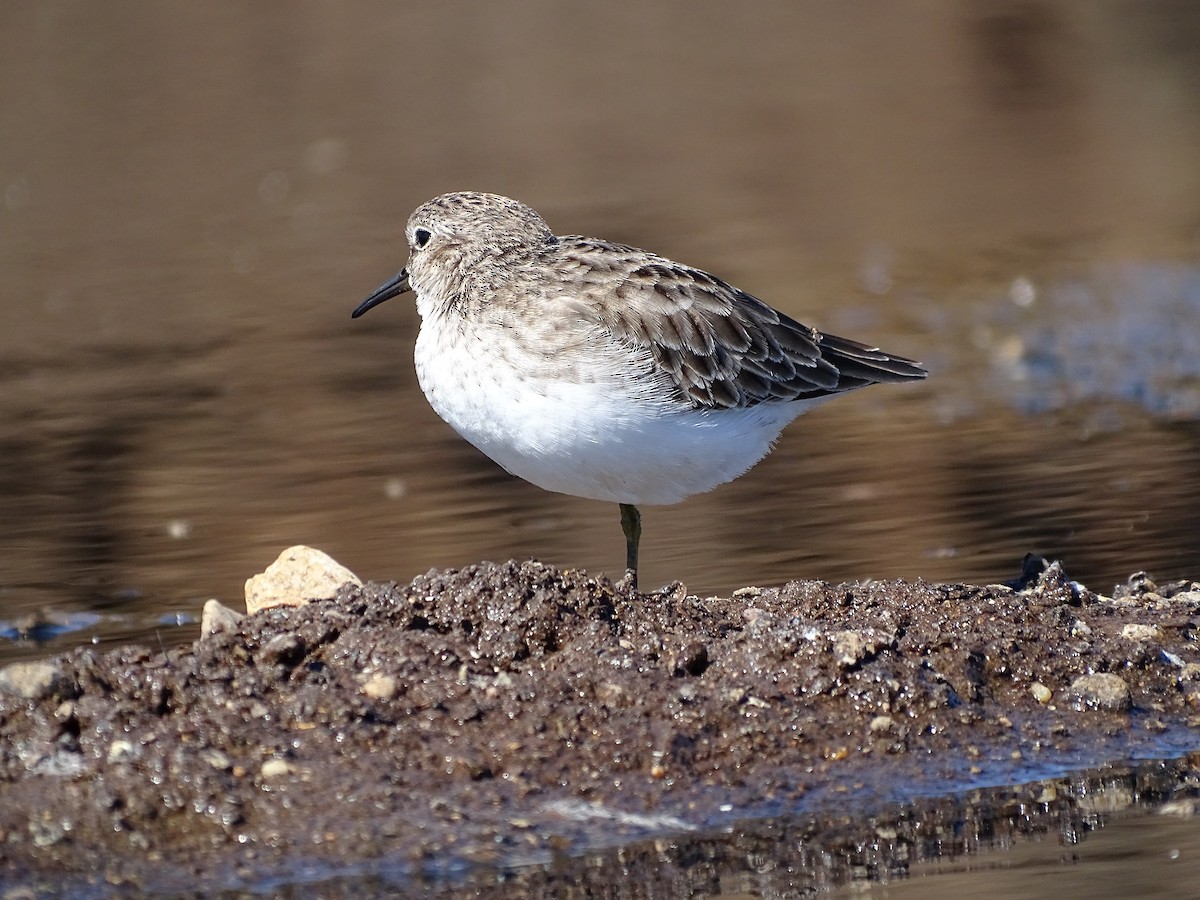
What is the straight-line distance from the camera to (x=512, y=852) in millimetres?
4953

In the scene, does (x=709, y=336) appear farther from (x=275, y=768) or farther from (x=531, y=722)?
(x=275, y=768)

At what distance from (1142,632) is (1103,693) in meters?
0.45

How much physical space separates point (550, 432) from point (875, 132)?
14496 millimetres

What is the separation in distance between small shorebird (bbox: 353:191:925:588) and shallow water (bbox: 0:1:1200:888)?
30.2 inches

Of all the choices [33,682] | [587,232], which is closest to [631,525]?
[33,682]

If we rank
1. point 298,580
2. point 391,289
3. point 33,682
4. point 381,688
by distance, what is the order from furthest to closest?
point 391,289, point 298,580, point 381,688, point 33,682

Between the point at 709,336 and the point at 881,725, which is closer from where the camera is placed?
the point at 881,725

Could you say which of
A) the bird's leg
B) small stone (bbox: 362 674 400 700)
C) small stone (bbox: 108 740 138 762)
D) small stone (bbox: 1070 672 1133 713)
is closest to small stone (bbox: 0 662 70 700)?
small stone (bbox: 108 740 138 762)

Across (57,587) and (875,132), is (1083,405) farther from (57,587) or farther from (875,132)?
(875,132)

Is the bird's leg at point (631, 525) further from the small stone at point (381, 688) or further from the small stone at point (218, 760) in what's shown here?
the small stone at point (218, 760)

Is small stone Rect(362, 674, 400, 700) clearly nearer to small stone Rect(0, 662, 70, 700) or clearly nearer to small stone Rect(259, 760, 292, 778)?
small stone Rect(259, 760, 292, 778)

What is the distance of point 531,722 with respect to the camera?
17.9 ft

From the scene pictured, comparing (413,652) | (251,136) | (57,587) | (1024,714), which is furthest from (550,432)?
(251,136)

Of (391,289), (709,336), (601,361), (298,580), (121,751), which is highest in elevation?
(391,289)
